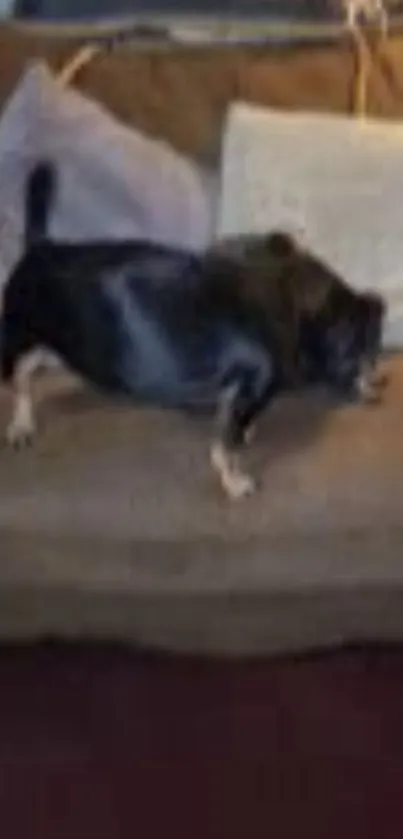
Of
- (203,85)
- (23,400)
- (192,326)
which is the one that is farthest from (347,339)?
(203,85)

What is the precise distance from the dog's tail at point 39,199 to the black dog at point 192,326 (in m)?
0.09

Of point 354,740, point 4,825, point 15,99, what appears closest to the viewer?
point 4,825

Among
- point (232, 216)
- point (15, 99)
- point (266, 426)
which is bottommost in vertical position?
point (266, 426)

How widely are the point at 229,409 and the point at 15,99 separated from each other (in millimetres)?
642

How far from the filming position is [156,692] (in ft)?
6.50

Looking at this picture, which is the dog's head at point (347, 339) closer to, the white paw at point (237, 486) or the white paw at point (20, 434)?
the white paw at point (237, 486)

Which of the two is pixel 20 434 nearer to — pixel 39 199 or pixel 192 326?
pixel 192 326

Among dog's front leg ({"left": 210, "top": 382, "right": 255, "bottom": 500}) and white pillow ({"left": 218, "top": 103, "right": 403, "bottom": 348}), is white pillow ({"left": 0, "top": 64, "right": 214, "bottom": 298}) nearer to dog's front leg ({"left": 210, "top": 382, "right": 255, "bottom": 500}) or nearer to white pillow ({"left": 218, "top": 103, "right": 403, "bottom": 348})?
white pillow ({"left": 218, "top": 103, "right": 403, "bottom": 348})

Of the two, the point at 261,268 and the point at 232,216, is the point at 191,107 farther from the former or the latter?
the point at 261,268

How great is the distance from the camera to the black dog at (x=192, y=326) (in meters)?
1.97

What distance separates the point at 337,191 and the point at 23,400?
0.56 meters

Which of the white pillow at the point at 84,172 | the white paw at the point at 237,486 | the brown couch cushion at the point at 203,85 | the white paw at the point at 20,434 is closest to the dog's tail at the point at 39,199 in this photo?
the white pillow at the point at 84,172

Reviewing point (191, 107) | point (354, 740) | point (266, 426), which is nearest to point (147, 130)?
point (191, 107)

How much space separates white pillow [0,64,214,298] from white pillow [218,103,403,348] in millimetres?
117
